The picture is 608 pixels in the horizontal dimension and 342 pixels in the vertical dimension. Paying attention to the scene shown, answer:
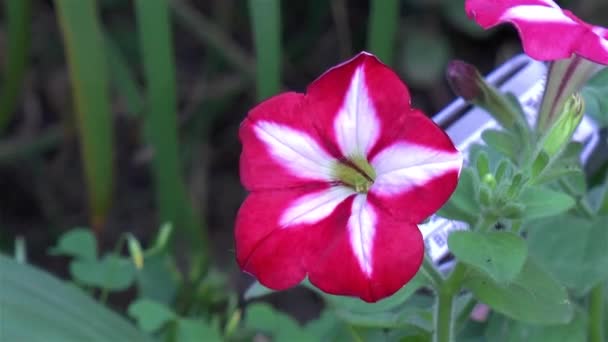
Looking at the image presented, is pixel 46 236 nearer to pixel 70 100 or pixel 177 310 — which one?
pixel 70 100

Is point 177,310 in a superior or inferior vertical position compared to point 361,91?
inferior

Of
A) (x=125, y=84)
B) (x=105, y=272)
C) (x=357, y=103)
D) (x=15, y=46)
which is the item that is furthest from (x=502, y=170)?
(x=15, y=46)

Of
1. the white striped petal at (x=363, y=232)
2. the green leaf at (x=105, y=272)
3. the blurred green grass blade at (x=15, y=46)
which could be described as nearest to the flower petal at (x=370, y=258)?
the white striped petal at (x=363, y=232)

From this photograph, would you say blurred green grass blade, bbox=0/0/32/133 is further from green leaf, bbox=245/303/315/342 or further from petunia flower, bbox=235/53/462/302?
petunia flower, bbox=235/53/462/302

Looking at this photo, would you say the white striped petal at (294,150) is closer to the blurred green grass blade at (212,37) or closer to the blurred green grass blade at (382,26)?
the blurred green grass blade at (382,26)

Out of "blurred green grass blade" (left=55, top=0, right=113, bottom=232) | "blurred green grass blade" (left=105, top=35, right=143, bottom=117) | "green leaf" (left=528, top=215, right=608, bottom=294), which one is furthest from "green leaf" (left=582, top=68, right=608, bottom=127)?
"blurred green grass blade" (left=105, top=35, right=143, bottom=117)

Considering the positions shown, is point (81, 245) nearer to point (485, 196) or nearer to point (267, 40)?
point (267, 40)

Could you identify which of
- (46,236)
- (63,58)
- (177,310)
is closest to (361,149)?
(177,310)
